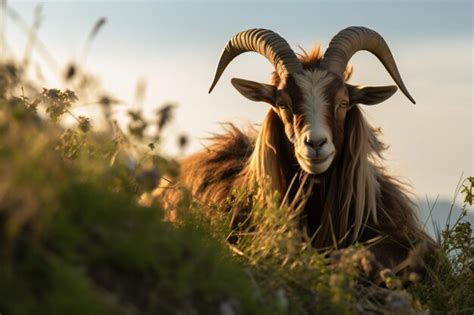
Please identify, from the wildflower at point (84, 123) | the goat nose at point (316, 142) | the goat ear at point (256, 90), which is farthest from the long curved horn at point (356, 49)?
the wildflower at point (84, 123)

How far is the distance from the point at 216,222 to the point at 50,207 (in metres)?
2.70

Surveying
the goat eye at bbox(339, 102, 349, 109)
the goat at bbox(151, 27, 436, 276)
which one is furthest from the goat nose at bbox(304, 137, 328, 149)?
the goat eye at bbox(339, 102, 349, 109)

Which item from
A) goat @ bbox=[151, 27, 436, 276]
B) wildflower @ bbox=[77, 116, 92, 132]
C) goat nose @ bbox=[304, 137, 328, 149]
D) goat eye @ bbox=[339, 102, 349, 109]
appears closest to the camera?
wildflower @ bbox=[77, 116, 92, 132]

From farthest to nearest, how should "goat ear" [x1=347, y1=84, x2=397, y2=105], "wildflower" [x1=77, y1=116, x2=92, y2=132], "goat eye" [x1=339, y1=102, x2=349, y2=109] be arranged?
"goat ear" [x1=347, y1=84, x2=397, y2=105]
"goat eye" [x1=339, y1=102, x2=349, y2=109]
"wildflower" [x1=77, y1=116, x2=92, y2=132]

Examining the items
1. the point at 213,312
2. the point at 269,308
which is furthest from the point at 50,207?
the point at 269,308

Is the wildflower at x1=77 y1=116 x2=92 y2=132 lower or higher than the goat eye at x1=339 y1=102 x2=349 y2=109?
lower

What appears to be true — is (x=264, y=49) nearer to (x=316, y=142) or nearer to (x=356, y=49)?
(x=356, y=49)

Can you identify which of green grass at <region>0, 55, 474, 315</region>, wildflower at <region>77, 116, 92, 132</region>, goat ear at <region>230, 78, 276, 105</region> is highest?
goat ear at <region>230, 78, 276, 105</region>

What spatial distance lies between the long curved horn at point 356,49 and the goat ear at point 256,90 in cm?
57

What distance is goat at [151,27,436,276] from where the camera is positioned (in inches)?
335

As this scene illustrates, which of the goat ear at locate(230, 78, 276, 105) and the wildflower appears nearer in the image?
the wildflower

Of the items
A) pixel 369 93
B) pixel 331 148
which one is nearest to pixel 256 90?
pixel 369 93

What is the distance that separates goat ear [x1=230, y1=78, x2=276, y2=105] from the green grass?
12.4 feet

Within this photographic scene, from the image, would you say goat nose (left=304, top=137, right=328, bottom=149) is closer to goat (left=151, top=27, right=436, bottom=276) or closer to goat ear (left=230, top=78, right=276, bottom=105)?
goat (left=151, top=27, right=436, bottom=276)
